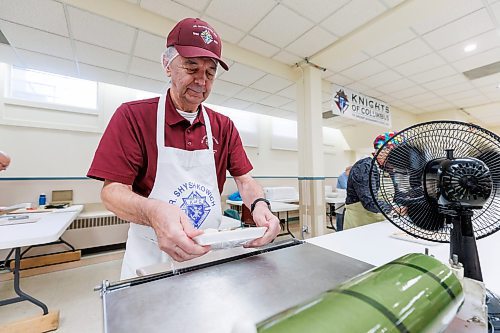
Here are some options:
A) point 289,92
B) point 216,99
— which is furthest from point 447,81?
point 216,99

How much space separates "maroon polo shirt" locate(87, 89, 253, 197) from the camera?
851 mm

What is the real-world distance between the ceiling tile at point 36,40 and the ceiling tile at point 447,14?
14.7ft

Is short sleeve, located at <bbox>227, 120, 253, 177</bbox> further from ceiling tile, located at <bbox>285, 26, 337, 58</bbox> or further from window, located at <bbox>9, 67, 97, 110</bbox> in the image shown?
window, located at <bbox>9, 67, 97, 110</bbox>

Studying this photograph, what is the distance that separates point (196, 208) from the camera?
102 centimetres

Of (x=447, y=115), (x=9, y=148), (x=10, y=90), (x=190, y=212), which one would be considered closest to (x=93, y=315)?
(x=190, y=212)

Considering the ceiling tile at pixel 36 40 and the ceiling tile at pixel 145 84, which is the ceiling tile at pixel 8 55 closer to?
the ceiling tile at pixel 36 40

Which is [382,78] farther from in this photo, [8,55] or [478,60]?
[8,55]

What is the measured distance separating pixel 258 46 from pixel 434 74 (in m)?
3.39

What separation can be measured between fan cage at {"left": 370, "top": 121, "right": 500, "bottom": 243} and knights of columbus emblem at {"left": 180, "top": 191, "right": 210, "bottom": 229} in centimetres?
→ 68

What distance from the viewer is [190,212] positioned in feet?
3.28

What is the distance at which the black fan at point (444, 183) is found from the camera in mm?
534

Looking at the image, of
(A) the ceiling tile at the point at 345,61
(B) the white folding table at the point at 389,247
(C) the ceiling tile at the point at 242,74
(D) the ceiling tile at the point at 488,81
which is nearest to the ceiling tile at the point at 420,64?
(A) the ceiling tile at the point at 345,61

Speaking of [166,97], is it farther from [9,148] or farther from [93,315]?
[9,148]

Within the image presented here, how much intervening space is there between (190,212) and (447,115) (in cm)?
787
